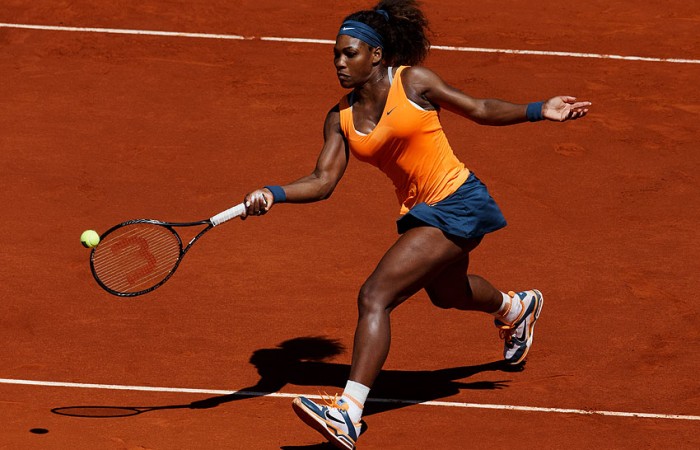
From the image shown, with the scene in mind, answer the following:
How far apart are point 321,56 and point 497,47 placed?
179 centimetres

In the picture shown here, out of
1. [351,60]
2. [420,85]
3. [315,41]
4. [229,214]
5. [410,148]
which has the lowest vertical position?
[229,214]

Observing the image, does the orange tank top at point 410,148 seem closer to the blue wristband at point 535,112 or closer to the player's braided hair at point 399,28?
the player's braided hair at point 399,28

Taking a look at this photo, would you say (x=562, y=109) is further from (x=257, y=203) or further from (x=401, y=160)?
(x=257, y=203)

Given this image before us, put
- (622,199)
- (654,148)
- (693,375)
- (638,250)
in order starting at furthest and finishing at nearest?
(654,148), (622,199), (638,250), (693,375)

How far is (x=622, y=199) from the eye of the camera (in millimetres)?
11586

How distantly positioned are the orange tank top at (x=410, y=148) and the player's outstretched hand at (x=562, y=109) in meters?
0.65

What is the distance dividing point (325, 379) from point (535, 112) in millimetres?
2226

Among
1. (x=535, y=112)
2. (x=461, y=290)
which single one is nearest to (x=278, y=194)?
(x=461, y=290)

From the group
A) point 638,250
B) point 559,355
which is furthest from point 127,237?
point 638,250

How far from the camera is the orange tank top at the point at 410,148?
26.3 ft

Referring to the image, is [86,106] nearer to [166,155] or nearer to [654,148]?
[166,155]

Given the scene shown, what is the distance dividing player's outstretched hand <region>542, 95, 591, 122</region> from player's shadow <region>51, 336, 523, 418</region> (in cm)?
191

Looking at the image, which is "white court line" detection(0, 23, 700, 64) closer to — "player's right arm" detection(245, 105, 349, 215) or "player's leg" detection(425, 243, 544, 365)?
"player's leg" detection(425, 243, 544, 365)

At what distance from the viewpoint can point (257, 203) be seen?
782 centimetres
